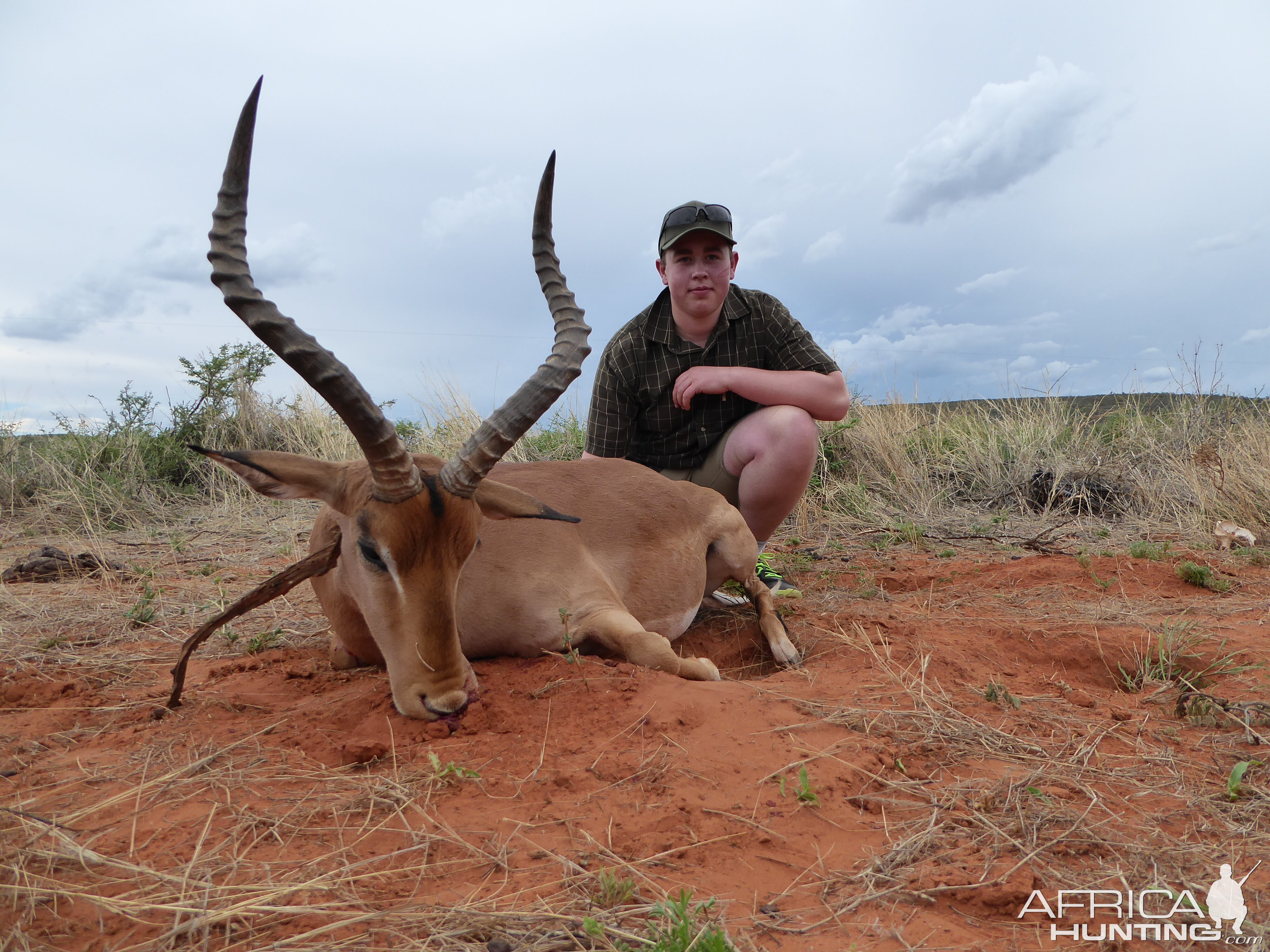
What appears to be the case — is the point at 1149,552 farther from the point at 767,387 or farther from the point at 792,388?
the point at 767,387

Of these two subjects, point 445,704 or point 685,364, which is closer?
point 445,704

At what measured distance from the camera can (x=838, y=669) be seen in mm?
4117

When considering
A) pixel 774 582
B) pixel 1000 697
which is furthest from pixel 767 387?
pixel 1000 697

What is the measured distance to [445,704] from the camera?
321cm

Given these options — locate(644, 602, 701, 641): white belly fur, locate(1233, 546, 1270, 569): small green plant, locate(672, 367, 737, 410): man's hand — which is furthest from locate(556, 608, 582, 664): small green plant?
locate(1233, 546, 1270, 569): small green plant

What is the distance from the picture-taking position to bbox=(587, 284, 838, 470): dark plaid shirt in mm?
6395

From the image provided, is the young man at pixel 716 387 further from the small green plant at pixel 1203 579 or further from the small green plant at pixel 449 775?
the small green plant at pixel 449 775

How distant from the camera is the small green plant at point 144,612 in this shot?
539 cm

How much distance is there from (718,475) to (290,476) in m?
3.72

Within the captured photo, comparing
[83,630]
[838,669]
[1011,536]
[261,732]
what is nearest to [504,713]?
[261,732]

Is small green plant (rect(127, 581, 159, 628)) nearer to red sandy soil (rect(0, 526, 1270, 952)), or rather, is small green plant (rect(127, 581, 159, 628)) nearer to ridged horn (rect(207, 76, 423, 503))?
red sandy soil (rect(0, 526, 1270, 952))

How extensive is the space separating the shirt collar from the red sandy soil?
112 inches

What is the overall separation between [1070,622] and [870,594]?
1.43m

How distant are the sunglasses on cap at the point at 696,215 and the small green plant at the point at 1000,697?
12.5ft
